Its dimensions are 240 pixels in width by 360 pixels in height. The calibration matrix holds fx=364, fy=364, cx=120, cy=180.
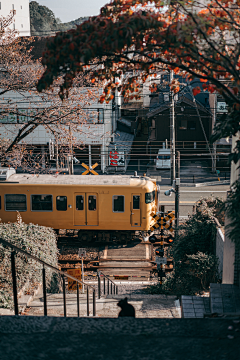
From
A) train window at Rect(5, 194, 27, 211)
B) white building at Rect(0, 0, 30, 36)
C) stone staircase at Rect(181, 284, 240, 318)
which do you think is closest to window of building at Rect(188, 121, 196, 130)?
train window at Rect(5, 194, 27, 211)

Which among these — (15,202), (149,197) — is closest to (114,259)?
(149,197)

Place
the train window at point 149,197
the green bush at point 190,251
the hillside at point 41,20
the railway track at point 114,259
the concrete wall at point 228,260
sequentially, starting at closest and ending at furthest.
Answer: the concrete wall at point 228,260 → the green bush at point 190,251 → the railway track at point 114,259 → the train window at point 149,197 → the hillside at point 41,20

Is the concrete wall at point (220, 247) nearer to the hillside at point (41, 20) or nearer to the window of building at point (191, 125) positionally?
the window of building at point (191, 125)

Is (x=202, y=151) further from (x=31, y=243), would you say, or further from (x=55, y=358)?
(x=55, y=358)

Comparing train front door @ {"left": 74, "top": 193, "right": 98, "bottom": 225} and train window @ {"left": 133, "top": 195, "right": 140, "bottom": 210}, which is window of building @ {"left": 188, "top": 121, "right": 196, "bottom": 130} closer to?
train window @ {"left": 133, "top": 195, "right": 140, "bottom": 210}

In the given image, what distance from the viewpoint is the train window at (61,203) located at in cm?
1583

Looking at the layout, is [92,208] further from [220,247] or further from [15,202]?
[220,247]

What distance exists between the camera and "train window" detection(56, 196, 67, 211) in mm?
15830

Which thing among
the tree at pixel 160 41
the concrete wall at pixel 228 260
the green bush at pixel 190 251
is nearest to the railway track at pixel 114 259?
the green bush at pixel 190 251

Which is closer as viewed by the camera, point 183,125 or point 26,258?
point 26,258

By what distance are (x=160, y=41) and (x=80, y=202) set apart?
1161cm

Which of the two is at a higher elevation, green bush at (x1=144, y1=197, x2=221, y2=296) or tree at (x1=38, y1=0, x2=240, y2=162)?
tree at (x1=38, y1=0, x2=240, y2=162)

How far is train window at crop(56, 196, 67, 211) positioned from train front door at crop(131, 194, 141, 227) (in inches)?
115

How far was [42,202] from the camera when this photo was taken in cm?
1598
